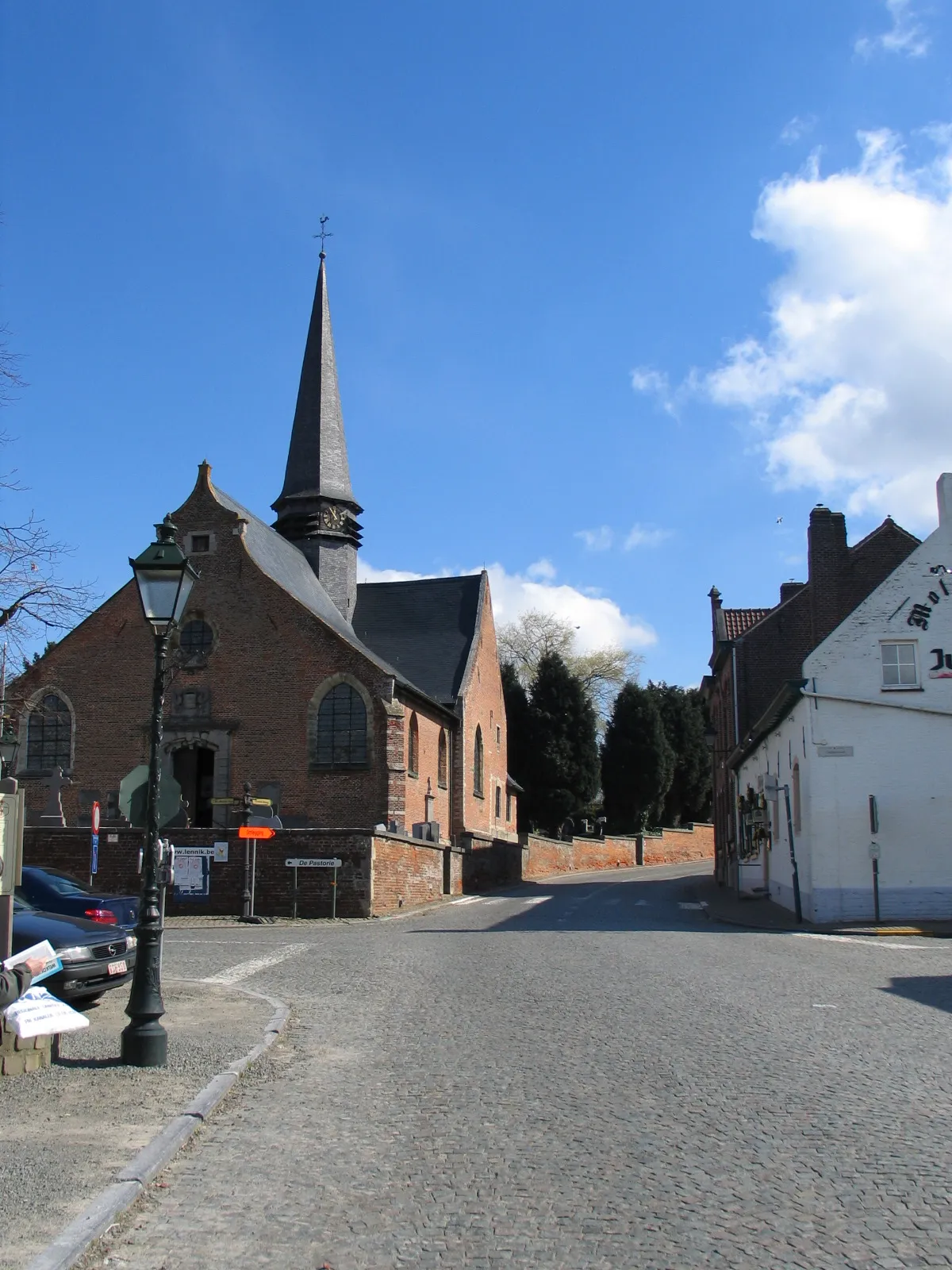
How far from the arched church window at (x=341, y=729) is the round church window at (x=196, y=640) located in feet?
13.9

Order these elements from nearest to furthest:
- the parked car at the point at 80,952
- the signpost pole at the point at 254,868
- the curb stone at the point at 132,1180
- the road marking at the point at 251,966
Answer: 1. the curb stone at the point at 132,1180
2. the parked car at the point at 80,952
3. the road marking at the point at 251,966
4. the signpost pole at the point at 254,868

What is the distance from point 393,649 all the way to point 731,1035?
3380 centimetres

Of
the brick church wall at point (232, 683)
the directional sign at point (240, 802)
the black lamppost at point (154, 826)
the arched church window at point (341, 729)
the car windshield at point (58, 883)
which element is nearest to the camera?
the black lamppost at point (154, 826)

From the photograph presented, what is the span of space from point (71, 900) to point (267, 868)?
9.83m

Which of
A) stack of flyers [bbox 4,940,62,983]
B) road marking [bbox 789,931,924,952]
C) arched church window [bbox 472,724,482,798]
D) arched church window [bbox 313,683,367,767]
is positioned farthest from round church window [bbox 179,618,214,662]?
stack of flyers [bbox 4,940,62,983]

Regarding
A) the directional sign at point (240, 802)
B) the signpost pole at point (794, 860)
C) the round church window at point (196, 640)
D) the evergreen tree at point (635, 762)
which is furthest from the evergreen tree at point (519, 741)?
the signpost pole at point (794, 860)

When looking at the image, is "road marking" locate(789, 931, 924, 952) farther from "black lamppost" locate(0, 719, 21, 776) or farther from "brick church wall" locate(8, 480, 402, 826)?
"black lamppost" locate(0, 719, 21, 776)

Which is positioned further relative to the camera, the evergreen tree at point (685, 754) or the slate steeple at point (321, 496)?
the evergreen tree at point (685, 754)

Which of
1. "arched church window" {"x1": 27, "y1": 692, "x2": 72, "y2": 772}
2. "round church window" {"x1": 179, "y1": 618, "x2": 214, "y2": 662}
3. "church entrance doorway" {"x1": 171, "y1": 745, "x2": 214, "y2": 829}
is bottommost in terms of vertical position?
"church entrance doorway" {"x1": 171, "y1": 745, "x2": 214, "y2": 829}

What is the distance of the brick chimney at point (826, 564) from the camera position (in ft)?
100

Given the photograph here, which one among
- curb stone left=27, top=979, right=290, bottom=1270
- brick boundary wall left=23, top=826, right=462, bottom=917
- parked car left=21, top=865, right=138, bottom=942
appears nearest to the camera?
curb stone left=27, top=979, right=290, bottom=1270

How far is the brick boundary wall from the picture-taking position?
25.4 metres

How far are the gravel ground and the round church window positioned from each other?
25.0m

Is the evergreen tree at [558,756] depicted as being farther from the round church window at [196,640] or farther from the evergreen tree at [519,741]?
the round church window at [196,640]
